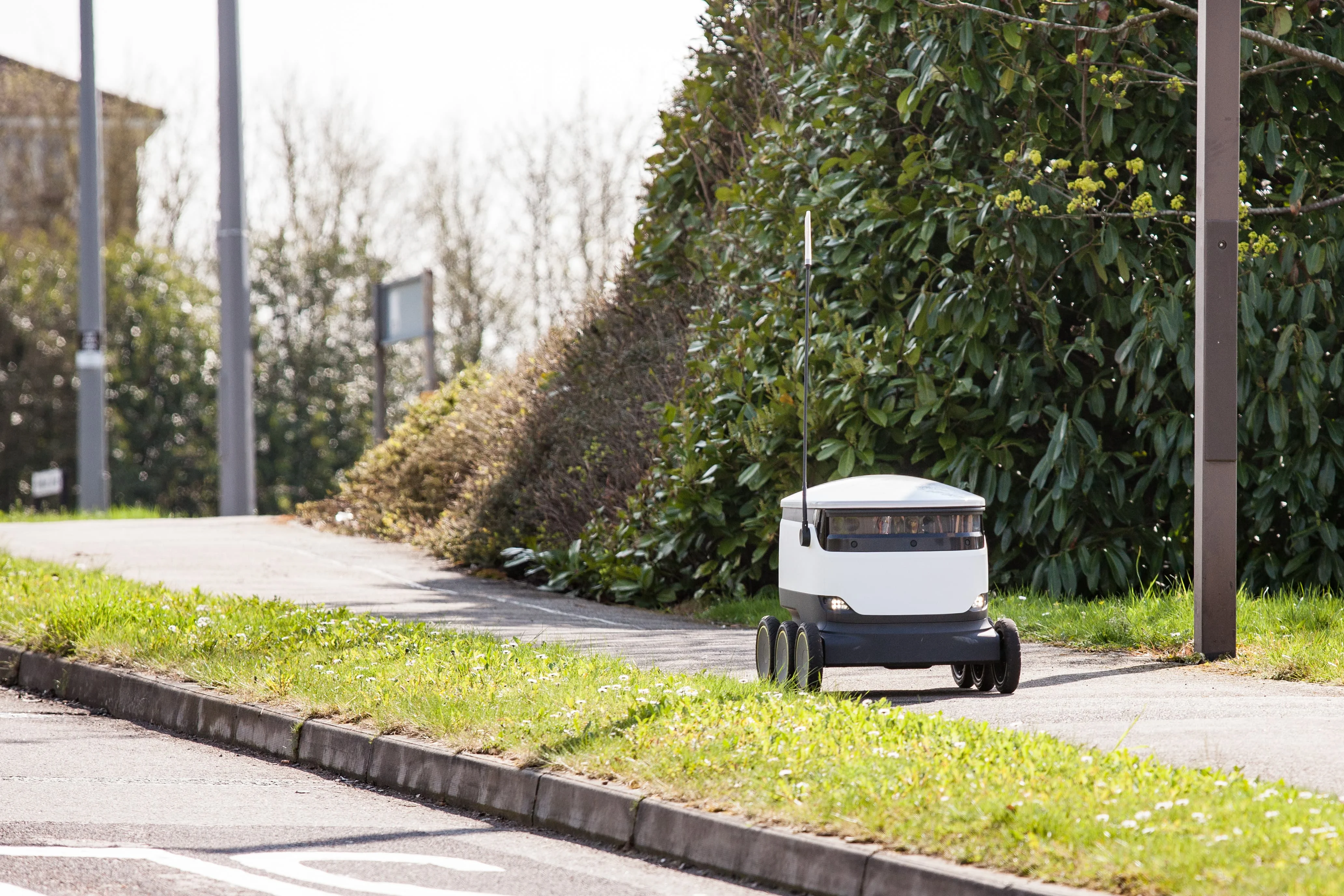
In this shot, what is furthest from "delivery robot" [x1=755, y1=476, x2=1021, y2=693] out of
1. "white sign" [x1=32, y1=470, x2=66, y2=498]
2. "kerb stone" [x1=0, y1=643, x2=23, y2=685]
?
"white sign" [x1=32, y1=470, x2=66, y2=498]

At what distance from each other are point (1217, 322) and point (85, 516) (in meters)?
16.3

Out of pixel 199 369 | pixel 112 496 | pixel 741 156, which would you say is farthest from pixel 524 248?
pixel 741 156

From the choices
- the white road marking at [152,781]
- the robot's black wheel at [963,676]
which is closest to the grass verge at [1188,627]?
the robot's black wheel at [963,676]

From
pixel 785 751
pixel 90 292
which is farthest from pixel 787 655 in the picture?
pixel 90 292

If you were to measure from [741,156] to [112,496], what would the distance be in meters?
22.4

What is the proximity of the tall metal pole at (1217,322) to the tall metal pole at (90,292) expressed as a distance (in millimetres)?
15495

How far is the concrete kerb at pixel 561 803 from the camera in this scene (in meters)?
4.54

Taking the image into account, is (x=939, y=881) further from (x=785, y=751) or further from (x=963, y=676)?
(x=963, y=676)

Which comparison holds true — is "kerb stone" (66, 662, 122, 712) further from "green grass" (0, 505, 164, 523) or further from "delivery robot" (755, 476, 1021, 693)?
"green grass" (0, 505, 164, 523)

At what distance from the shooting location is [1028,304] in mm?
11477

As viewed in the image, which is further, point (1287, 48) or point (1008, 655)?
point (1287, 48)

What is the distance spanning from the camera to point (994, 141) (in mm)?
11477

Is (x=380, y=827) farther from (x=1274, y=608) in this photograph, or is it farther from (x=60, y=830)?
(x=1274, y=608)

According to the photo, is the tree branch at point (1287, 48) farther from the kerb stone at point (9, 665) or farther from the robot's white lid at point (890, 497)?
the kerb stone at point (9, 665)
